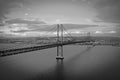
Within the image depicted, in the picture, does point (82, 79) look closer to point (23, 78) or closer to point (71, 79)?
point (71, 79)

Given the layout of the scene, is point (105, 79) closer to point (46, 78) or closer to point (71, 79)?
point (71, 79)

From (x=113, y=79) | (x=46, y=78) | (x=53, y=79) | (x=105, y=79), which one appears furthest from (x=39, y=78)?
(x=113, y=79)

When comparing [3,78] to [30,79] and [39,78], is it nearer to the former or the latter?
Result: [30,79]

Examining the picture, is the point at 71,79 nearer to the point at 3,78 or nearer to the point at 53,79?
the point at 53,79

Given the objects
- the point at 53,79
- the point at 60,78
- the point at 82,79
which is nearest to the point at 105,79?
the point at 82,79

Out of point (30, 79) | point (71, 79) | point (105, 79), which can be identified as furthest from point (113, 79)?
point (30, 79)

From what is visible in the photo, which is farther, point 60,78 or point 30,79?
point 60,78
